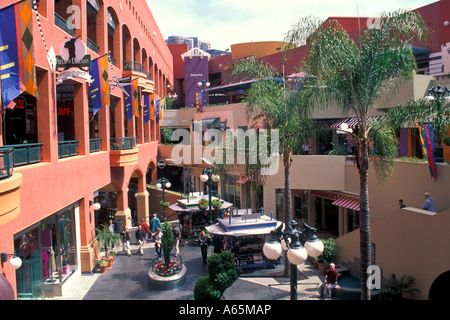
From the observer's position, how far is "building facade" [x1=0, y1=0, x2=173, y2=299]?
11016mm

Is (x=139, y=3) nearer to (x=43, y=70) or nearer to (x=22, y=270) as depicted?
(x=43, y=70)

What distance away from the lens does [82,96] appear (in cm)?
1658

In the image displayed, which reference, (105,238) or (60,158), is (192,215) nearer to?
(105,238)

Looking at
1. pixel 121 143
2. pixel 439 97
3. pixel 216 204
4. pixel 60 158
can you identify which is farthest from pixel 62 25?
pixel 439 97

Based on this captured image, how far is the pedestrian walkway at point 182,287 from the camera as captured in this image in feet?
45.7

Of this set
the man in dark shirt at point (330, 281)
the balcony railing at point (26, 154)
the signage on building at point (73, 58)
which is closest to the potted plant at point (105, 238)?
the balcony railing at point (26, 154)

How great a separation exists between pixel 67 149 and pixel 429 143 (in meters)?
13.1

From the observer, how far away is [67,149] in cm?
1530

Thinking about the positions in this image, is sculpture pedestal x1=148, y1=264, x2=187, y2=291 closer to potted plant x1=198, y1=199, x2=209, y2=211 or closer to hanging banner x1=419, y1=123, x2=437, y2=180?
potted plant x1=198, y1=199, x2=209, y2=211

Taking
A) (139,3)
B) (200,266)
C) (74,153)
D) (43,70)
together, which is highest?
(139,3)

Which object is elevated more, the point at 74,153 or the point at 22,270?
the point at 74,153

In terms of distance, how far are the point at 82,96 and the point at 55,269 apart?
22.7ft

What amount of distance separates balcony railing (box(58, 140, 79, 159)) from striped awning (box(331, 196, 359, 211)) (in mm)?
13188
